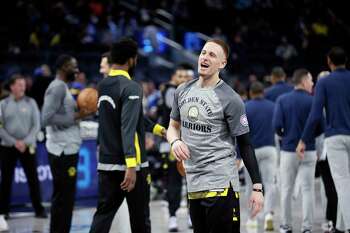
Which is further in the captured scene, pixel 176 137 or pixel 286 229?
pixel 286 229

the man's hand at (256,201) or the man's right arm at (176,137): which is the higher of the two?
the man's right arm at (176,137)

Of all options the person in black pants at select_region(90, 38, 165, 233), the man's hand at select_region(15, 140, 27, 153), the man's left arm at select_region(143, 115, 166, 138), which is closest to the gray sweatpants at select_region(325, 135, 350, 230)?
the man's left arm at select_region(143, 115, 166, 138)

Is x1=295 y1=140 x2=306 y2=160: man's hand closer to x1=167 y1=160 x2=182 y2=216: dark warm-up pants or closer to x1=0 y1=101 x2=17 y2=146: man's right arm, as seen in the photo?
x1=167 y1=160 x2=182 y2=216: dark warm-up pants

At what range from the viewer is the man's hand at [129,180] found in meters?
6.79

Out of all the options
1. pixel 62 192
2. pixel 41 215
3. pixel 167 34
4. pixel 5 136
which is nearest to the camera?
pixel 62 192

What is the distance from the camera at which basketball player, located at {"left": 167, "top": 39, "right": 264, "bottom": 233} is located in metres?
5.81

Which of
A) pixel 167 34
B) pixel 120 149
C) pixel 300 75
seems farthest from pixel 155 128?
pixel 167 34

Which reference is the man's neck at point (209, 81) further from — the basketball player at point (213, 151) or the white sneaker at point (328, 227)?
the white sneaker at point (328, 227)

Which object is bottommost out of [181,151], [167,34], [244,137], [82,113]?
[181,151]

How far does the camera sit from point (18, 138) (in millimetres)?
11359

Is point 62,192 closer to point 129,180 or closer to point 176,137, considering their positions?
point 129,180

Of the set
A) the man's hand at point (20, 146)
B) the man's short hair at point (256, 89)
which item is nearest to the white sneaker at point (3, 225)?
the man's hand at point (20, 146)

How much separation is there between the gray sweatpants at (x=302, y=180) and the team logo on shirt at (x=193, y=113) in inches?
156

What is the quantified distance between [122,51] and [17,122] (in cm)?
465
